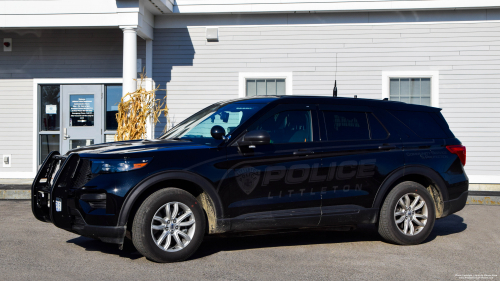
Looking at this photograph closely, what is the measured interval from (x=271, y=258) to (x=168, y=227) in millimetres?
1108

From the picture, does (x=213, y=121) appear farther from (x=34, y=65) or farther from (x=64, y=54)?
(x=34, y=65)

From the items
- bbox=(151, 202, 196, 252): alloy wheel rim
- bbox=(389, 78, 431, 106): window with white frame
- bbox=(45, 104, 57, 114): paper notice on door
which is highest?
bbox=(389, 78, 431, 106): window with white frame

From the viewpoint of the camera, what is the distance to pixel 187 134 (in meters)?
5.48

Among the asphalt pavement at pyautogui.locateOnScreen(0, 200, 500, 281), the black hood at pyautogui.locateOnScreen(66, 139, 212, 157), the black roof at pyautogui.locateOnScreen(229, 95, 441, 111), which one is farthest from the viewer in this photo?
the black roof at pyautogui.locateOnScreen(229, 95, 441, 111)

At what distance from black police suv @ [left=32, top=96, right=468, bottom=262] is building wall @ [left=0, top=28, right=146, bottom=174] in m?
6.79

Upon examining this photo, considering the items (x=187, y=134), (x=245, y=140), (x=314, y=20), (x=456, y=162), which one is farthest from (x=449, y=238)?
(x=314, y=20)

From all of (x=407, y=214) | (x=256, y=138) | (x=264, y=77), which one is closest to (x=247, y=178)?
(x=256, y=138)

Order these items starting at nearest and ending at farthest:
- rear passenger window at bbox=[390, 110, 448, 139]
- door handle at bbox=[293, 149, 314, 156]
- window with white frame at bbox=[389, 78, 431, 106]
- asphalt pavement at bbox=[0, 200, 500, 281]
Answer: asphalt pavement at bbox=[0, 200, 500, 281], door handle at bbox=[293, 149, 314, 156], rear passenger window at bbox=[390, 110, 448, 139], window with white frame at bbox=[389, 78, 431, 106]

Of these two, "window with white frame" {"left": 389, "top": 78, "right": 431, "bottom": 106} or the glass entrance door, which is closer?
"window with white frame" {"left": 389, "top": 78, "right": 431, "bottom": 106}

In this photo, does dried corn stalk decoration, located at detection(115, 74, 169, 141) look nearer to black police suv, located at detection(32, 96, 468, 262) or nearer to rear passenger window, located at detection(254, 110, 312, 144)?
black police suv, located at detection(32, 96, 468, 262)

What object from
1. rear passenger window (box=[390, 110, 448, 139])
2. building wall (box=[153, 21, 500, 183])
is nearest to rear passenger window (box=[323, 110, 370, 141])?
rear passenger window (box=[390, 110, 448, 139])

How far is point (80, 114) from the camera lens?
12.0 m

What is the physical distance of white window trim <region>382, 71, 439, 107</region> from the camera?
37.5 ft

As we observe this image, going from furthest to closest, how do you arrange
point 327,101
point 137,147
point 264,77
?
point 264,77 → point 327,101 → point 137,147
